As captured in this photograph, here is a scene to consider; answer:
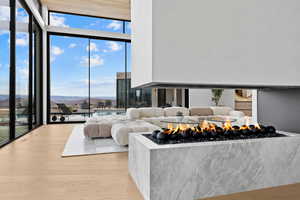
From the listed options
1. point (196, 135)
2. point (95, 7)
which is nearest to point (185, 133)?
point (196, 135)

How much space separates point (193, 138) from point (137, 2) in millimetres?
1448

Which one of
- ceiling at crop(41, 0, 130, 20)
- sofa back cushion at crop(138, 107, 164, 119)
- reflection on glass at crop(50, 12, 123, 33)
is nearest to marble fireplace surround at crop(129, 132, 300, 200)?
sofa back cushion at crop(138, 107, 164, 119)

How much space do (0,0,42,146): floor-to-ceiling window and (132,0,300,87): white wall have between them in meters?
3.13

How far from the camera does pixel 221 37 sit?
1.60 meters

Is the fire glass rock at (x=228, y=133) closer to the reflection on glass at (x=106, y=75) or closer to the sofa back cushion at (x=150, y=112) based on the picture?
the sofa back cushion at (x=150, y=112)

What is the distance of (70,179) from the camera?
6.80ft

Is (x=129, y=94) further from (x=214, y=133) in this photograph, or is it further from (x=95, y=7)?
(x=214, y=133)

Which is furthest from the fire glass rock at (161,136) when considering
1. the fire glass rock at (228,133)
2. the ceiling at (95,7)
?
the ceiling at (95,7)

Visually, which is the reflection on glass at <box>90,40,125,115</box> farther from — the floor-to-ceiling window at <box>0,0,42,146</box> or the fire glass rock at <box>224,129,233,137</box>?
the fire glass rock at <box>224,129,233,137</box>

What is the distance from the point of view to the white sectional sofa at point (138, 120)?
3.40 meters

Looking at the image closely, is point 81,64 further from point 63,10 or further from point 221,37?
point 221,37

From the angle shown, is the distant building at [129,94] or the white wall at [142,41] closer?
the white wall at [142,41]

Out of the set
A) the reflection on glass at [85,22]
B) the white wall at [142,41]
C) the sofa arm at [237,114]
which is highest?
the reflection on glass at [85,22]

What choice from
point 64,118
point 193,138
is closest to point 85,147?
point 193,138
